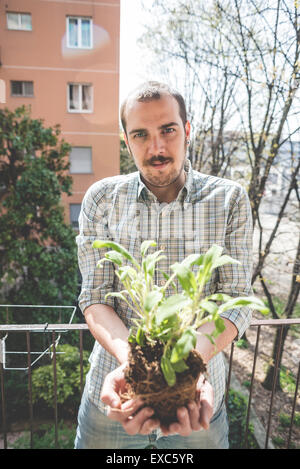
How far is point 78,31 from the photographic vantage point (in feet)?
35.1

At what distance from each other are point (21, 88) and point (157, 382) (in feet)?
40.9

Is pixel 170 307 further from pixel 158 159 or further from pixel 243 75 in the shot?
pixel 243 75

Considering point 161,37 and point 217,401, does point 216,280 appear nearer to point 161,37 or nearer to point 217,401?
point 217,401

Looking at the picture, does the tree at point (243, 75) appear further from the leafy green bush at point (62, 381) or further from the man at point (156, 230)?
the leafy green bush at point (62, 381)

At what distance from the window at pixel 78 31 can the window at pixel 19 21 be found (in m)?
1.23

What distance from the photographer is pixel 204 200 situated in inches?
56.2

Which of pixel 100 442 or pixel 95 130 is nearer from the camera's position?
pixel 100 442

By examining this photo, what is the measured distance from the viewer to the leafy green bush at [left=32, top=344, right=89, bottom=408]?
206 inches

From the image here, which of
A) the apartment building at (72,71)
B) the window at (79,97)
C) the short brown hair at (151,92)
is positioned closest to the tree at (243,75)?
the short brown hair at (151,92)

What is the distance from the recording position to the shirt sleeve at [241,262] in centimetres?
129

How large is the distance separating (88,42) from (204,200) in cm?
1168

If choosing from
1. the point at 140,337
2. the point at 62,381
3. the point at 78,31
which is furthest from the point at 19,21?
the point at 140,337
